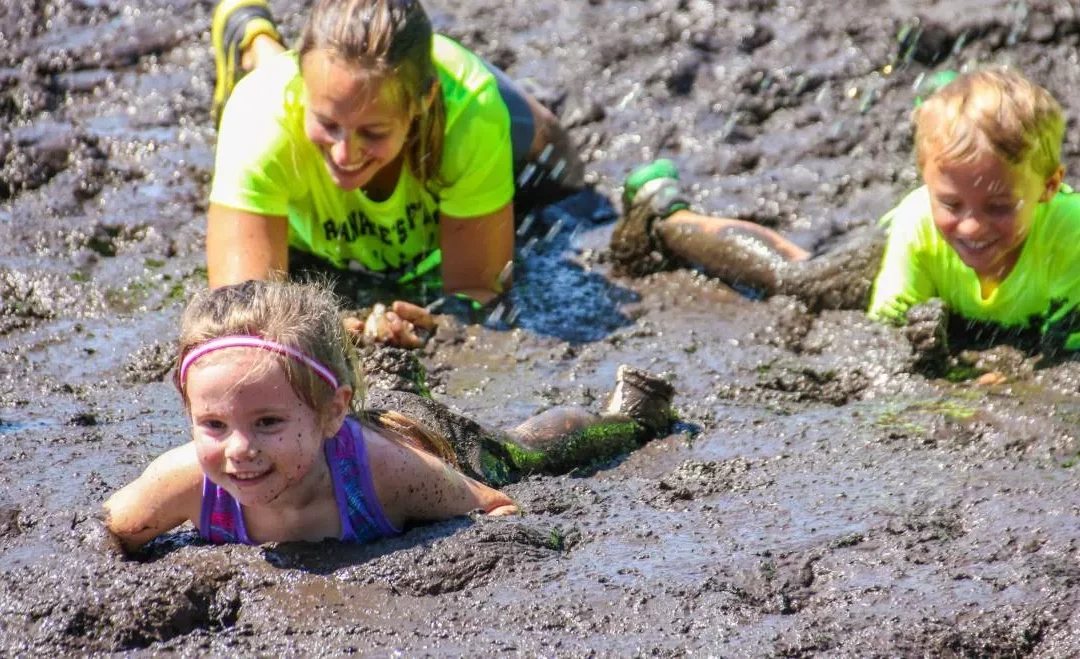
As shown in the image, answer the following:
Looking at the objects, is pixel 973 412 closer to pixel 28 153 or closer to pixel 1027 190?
pixel 1027 190

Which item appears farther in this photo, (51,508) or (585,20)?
(585,20)

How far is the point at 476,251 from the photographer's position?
5895 mm

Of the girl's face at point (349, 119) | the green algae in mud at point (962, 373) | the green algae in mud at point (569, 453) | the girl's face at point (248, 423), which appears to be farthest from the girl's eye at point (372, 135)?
the green algae in mud at point (962, 373)

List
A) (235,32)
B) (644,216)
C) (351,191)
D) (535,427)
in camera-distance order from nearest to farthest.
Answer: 1. (535,427)
2. (351,191)
3. (644,216)
4. (235,32)

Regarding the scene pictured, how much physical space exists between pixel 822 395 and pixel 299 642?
242 centimetres

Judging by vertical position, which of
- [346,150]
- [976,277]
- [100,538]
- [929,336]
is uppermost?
[346,150]

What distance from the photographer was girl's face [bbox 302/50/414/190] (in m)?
5.09

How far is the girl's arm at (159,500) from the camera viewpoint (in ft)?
12.6

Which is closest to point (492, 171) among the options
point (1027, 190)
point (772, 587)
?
point (1027, 190)

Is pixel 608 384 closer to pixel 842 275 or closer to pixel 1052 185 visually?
pixel 842 275

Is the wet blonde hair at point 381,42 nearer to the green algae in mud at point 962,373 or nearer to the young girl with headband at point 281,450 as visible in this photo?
the young girl with headband at point 281,450

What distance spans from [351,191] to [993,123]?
2258 millimetres

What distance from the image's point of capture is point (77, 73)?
7.95m

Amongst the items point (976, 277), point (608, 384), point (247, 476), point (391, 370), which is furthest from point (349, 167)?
point (976, 277)
